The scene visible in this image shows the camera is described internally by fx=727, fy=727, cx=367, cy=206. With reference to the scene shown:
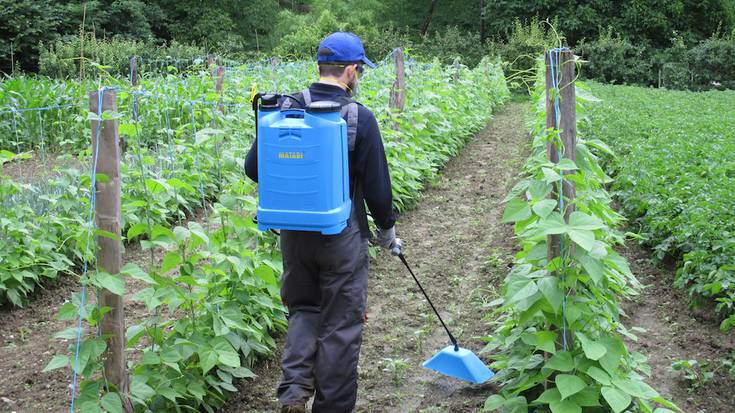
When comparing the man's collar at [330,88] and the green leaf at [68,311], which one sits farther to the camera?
the man's collar at [330,88]

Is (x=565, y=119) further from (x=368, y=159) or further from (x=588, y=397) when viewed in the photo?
(x=588, y=397)

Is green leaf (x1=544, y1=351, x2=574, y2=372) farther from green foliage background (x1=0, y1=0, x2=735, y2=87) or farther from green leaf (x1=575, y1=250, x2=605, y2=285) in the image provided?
green foliage background (x1=0, y1=0, x2=735, y2=87)

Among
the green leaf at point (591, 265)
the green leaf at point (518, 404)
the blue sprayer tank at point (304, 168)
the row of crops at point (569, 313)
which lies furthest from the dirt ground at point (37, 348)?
the green leaf at point (591, 265)

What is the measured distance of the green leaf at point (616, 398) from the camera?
303cm

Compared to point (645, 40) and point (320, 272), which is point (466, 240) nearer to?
point (320, 272)

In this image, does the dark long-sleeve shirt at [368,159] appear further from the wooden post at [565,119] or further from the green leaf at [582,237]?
the green leaf at [582,237]

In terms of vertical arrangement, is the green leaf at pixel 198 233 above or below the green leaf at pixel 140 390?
above

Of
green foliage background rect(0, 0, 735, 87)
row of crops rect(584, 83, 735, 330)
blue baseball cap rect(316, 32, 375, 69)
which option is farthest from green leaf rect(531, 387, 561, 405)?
green foliage background rect(0, 0, 735, 87)

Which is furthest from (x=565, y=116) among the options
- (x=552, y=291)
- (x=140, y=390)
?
(x=140, y=390)

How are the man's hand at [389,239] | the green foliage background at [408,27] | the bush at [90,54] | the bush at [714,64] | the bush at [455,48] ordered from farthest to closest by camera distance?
the bush at [455,48], the bush at [714,64], the green foliage background at [408,27], the bush at [90,54], the man's hand at [389,239]

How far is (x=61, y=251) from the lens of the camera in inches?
239

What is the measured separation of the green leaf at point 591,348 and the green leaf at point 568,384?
0.12 meters

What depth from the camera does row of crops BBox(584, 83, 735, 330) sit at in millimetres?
5059

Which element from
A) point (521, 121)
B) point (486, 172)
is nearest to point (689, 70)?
point (521, 121)
